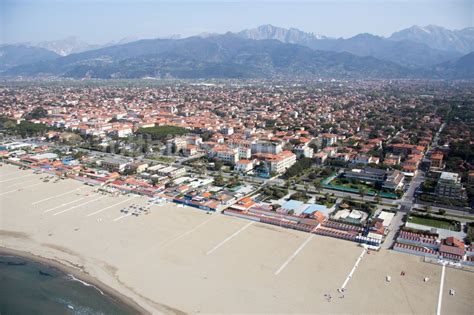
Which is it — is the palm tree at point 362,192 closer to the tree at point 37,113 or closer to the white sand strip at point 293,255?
the white sand strip at point 293,255

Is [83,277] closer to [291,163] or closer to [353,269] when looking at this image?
[353,269]

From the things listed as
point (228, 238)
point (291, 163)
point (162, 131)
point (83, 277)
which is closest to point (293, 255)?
point (228, 238)

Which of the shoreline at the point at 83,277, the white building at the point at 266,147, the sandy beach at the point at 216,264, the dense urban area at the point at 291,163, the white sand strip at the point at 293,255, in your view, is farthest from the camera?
the white building at the point at 266,147

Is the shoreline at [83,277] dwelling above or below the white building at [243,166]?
below

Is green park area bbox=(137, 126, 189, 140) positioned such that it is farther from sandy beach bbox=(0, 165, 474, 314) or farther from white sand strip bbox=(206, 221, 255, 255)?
white sand strip bbox=(206, 221, 255, 255)

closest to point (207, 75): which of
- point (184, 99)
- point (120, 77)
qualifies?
point (120, 77)

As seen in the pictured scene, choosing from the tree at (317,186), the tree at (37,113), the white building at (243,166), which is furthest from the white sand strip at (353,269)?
the tree at (37,113)

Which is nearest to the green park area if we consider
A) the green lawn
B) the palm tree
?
the palm tree

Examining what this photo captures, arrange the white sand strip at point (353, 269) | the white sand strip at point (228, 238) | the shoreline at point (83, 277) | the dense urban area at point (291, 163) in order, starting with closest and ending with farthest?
the shoreline at point (83, 277), the white sand strip at point (353, 269), the white sand strip at point (228, 238), the dense urban area at point (291, 163)
